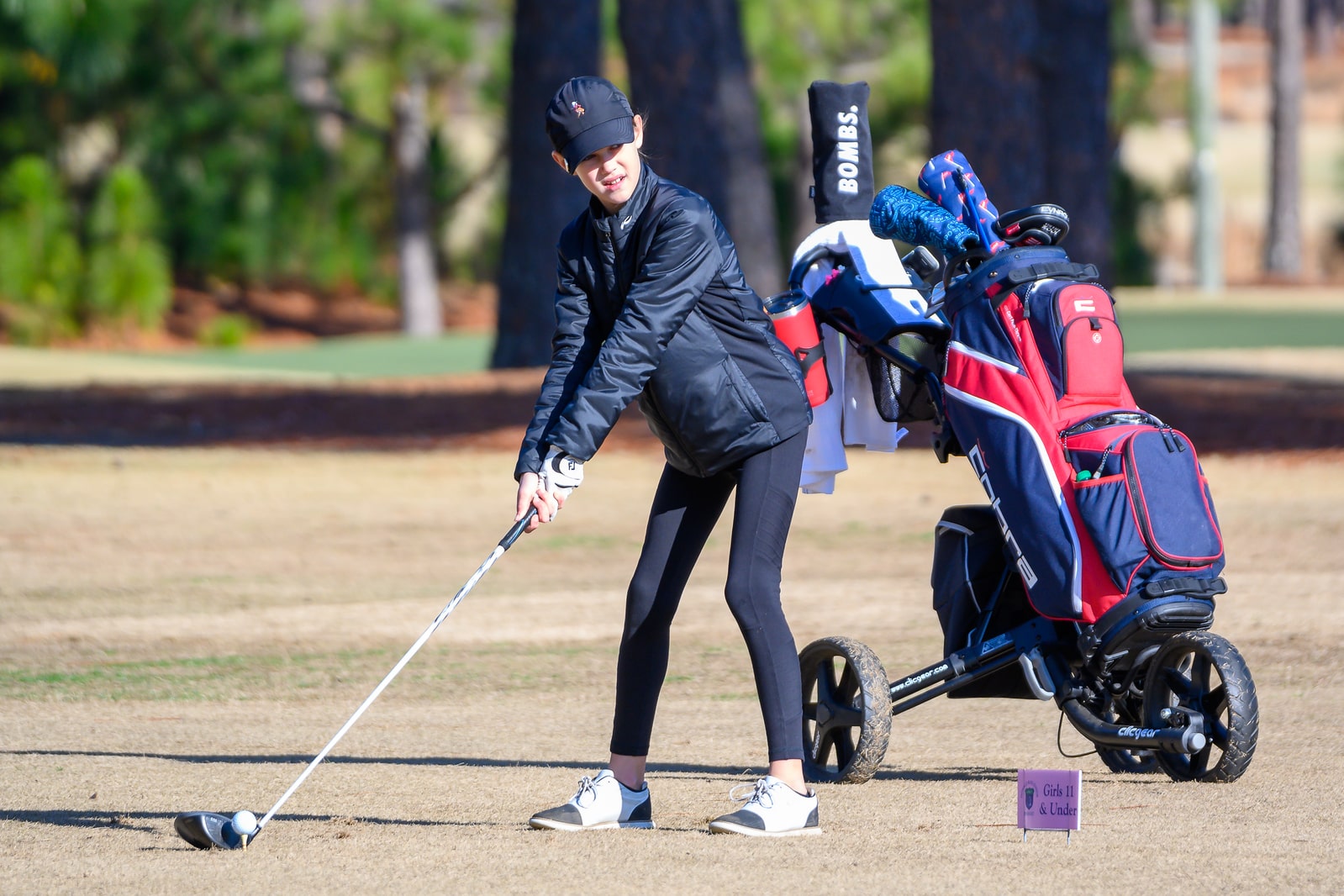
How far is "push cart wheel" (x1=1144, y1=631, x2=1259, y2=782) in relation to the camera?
5.45 meters

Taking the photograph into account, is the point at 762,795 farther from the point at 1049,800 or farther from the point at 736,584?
the point at 1049,800

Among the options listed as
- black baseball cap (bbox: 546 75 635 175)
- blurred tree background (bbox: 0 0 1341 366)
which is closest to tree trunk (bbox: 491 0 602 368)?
blurred tree background (bbox: 0 0 1341 366)

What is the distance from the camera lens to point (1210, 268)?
3634 cm

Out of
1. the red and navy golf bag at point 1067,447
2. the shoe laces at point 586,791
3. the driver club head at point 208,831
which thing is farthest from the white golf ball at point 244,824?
the red and navy golf bag at point 1067,447

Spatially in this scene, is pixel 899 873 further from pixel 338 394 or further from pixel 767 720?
pixel 338 394

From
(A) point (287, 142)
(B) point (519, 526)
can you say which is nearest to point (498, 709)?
(B) point (519, 526)

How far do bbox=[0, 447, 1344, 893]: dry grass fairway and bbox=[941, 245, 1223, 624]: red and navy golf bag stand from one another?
639 mm

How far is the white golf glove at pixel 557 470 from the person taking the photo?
5133 millimetres

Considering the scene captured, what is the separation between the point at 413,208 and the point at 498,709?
91.1 ft

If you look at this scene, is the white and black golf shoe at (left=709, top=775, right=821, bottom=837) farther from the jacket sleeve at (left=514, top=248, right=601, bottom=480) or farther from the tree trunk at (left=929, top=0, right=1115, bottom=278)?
the tree trunk at (left=929, top=0, right=1115, bottom=278)

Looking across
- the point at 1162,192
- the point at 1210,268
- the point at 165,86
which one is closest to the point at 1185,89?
the point at 1162,192

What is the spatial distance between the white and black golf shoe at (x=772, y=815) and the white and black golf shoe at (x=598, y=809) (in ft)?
0.78

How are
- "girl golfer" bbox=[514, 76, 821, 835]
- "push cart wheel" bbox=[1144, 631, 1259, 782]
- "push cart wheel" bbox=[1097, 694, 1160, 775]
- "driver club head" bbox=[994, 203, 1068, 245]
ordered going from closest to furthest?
"girl golfer" bbox=[514, 76, 821, 835] → "push cart wheel" bbox=[1144, 631, 1259, 782] → "push cart wheel" bbox=[1097, 694, 1160, 775] → "driver club head" bbox=[994, 203, 1068, 245]

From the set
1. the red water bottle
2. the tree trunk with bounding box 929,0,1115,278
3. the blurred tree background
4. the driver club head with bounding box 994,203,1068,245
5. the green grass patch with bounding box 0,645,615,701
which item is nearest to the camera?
the driver club head with bounding box 994,203,1068,245
